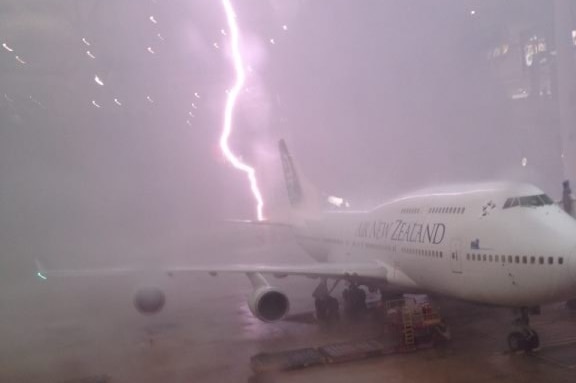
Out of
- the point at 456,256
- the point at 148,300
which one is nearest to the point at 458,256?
the point at 456,256

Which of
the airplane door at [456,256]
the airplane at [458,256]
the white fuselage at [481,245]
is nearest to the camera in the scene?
the white fuselage at [481,245]

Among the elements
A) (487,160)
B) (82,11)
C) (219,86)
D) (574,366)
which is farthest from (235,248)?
(574,366)

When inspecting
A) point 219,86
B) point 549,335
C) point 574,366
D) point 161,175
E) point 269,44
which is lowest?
point 574,366

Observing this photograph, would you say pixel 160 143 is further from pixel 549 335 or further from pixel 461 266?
pixel 549 335

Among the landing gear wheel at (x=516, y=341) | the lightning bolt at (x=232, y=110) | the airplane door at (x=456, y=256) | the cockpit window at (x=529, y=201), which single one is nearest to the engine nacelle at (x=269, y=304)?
the airplane door at (x=456, y=256)

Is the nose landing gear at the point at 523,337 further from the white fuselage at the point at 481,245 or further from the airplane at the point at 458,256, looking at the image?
the white fuselage at the point at 481,245

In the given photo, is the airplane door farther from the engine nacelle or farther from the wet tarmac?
the engine nacelle
